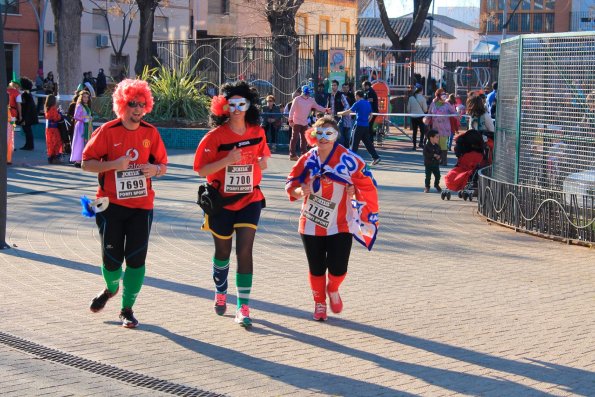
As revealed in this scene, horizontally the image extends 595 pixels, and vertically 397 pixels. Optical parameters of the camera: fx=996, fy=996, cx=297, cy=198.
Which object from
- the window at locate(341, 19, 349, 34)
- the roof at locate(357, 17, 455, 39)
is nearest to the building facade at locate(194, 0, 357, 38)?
the window at locate(341, 19, 349, 34)

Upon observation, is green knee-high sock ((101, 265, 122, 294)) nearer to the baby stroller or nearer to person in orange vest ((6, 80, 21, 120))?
the baby stroller

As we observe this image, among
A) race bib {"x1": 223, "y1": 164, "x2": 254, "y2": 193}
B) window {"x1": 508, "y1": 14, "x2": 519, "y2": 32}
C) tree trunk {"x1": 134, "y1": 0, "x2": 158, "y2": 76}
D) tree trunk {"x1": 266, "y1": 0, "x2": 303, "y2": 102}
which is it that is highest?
window {"x1": 508, "y1": 14, "x2": 519, "y2": 32}

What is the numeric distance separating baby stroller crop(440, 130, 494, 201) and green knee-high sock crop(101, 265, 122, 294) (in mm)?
8828

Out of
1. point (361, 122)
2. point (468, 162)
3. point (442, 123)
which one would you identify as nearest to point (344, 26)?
point (442, 123)

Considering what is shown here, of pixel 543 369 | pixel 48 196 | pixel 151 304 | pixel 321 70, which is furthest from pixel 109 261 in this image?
pixel 321 70

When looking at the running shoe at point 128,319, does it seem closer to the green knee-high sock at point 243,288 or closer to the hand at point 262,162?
the green knee-high sock at point 243,288

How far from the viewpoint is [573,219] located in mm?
11734

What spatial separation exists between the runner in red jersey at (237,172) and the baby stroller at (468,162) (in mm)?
8369

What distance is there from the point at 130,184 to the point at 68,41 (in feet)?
64.1

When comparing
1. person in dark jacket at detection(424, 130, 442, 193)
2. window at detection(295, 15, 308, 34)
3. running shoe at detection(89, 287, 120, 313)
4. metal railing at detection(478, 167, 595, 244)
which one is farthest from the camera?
window at detection(295, 15, 308, 34)

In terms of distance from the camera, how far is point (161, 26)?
5912cm

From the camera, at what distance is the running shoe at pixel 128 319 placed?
7.50 meters

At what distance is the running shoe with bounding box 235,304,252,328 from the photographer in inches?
297

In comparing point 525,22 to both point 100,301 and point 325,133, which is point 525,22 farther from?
point 100,301
